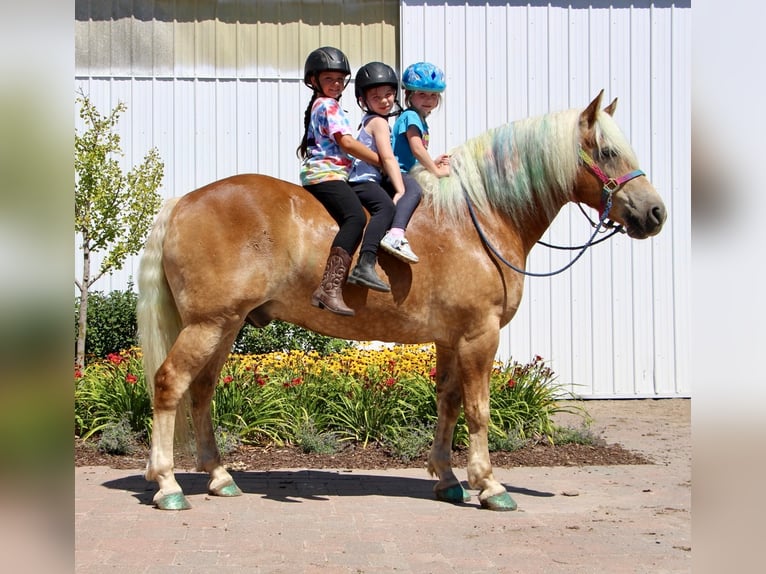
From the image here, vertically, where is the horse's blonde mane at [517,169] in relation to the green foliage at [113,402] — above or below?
above

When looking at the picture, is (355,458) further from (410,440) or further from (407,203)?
(407,203)

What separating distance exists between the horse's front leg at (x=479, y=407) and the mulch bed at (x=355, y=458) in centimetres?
141

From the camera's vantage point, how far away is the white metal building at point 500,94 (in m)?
10.4

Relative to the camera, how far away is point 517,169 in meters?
5.40

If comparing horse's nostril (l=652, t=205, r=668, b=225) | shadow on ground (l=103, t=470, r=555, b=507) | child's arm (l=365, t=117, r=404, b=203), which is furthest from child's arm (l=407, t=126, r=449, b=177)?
shadow on ground (l=103, t=470, r=555, b=507)

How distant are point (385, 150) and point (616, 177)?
1478mm

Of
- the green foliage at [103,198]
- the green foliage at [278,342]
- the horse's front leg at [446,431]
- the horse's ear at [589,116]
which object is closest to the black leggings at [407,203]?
the horse's front leg at [446,431]

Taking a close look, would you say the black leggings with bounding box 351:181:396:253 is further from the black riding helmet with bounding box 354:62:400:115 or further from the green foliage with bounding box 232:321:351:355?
the green foliage with bounding box 232:321:351:355

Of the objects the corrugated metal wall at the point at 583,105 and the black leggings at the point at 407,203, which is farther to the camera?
the corrugated metal wall at the point at 583,105

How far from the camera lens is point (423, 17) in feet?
34.3

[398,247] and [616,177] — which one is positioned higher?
[616,177]

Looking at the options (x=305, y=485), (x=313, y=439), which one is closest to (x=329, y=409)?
(x=313, y=439)

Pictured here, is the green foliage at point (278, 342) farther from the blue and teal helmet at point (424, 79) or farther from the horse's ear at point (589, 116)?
the horse's ear at point (589, 116)
